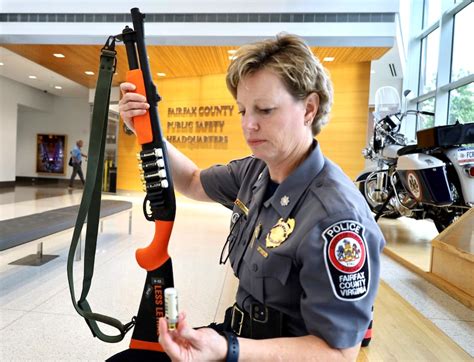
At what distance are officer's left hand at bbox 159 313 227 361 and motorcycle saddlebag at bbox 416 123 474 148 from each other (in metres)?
2.88

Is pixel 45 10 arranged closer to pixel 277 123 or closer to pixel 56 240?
pixel 56 240

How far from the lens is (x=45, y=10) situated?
703cm

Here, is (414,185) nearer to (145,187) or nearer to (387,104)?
(387,104)

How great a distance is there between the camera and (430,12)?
26.1 ft

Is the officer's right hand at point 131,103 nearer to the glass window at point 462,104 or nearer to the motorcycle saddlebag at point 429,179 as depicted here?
the motorcycle saddlebag at point 429,179

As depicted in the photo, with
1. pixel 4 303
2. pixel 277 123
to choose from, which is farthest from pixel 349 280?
pixel 4 303

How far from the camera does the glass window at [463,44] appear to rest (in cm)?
587

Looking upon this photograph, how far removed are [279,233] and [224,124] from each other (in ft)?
26.5

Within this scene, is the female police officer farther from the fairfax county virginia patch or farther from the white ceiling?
the white ceiling

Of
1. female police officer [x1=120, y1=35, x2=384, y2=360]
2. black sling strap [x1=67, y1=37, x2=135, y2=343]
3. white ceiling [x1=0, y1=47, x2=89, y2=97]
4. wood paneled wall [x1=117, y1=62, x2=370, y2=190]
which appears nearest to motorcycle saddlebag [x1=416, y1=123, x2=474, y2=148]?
female police officer [x1=120, y1=35, x2=384, y2=360]

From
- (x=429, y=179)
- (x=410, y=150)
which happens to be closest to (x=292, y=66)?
(x=429, y=179)

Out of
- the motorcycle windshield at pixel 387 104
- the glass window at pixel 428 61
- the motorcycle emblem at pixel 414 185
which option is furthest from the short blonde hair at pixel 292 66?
the glass window at pixel 428 61

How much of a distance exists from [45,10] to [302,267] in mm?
8206

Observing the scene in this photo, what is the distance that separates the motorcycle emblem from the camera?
10.1ft
